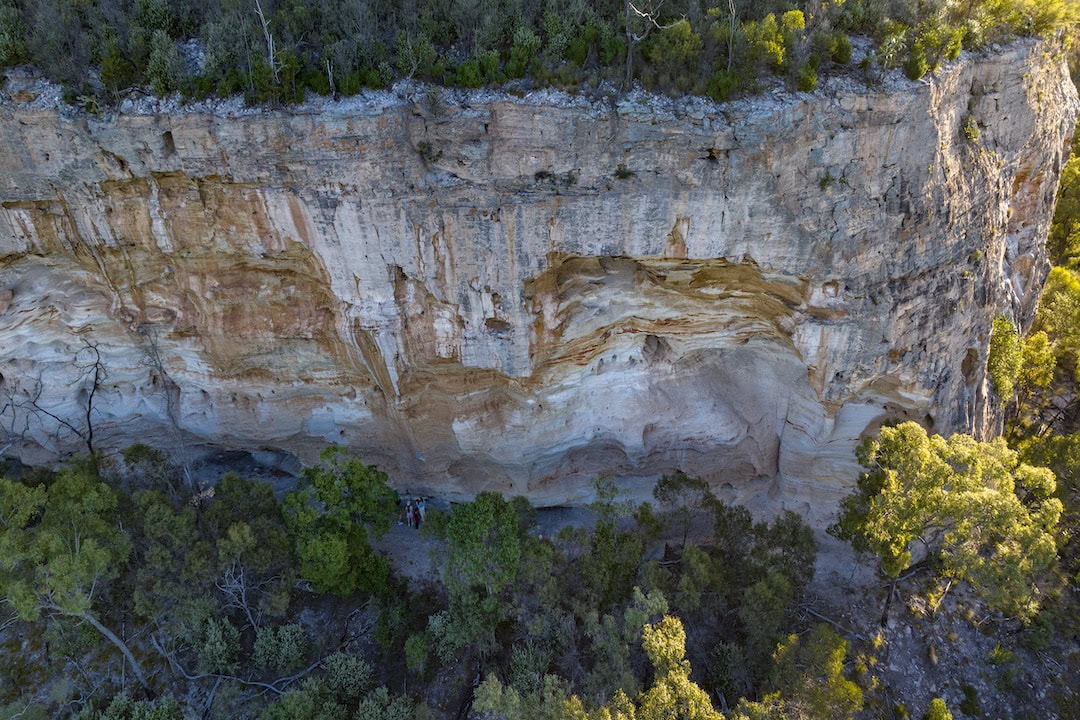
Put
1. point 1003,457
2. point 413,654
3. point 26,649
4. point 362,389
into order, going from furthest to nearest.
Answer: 1. point 362,389
2. point 26,649
3. point 413,654
4. point 1003,457

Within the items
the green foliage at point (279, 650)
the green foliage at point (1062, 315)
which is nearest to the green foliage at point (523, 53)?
the green foliage at point (279, 650)

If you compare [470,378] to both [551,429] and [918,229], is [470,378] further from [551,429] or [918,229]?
[918,229]

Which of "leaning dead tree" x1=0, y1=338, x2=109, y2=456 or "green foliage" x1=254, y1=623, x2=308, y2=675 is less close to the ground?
"leaning dead tree" x1=0, y1=338, x2=109, y2=456

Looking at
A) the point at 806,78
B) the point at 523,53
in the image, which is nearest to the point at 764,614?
the point at 806,78

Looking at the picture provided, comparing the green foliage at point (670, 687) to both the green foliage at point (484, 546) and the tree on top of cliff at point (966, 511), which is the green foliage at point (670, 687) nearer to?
the green foliage at point (484, 546)

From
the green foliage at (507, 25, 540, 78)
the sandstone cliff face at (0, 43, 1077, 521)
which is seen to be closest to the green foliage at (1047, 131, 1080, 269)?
the sandstone cliff face at (0, 43, 1077, 521)

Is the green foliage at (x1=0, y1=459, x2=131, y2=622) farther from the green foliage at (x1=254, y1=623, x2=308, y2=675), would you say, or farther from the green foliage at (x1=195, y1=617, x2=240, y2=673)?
the green foliage at (x1=254, y1=623, x2=308, y2=675)

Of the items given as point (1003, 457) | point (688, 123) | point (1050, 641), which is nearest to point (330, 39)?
point (688, 123)
